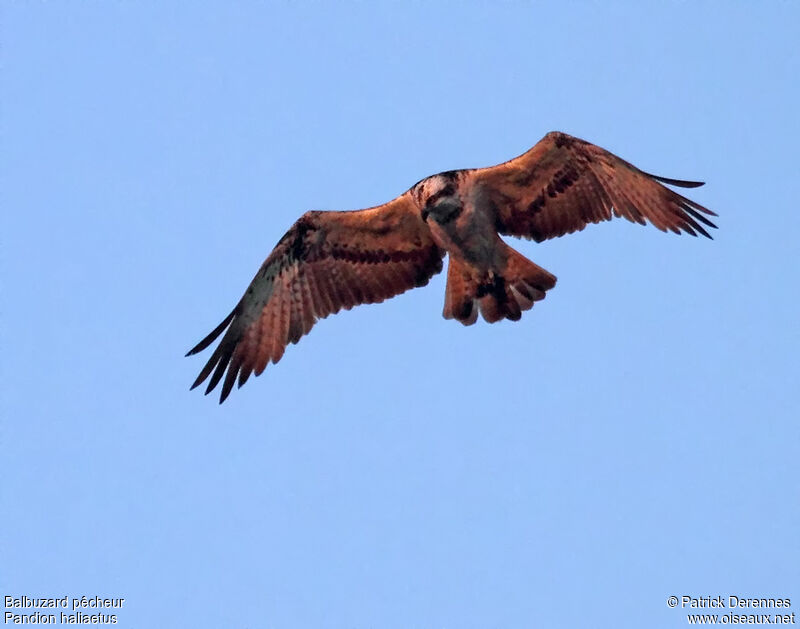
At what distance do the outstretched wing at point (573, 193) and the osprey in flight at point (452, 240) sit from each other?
0.01 metres

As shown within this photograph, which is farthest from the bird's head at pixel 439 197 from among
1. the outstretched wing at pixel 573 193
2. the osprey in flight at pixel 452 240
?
the outstretched wing at pixel 573 193

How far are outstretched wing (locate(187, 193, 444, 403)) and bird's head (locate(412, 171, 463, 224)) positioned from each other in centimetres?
67

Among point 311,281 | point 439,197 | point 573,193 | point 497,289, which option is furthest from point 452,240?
point 311,281

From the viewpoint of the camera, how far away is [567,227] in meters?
12.1

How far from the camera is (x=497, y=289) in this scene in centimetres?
1205

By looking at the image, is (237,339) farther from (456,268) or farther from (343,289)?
(456,268)

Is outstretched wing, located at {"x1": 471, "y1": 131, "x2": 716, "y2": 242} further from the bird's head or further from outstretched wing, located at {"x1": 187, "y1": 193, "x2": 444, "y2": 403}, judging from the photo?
outstretched wing, located at {"x1": 187, "y1": 193, "x2": 444, "y2": 403}

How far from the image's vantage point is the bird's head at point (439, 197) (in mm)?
11602

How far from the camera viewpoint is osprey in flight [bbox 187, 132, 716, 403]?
1171 centimetres

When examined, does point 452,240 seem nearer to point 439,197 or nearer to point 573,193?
point 439,197

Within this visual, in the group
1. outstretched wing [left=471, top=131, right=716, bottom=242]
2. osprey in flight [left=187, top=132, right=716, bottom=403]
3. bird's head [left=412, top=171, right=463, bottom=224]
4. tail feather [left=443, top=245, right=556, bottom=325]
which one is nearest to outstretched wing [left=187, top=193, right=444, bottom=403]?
osprey in flight [left=187, top=132, right=716, bottom=403]

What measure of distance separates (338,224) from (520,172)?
79.6 inches

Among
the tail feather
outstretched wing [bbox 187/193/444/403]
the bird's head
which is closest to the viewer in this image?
the bird's head

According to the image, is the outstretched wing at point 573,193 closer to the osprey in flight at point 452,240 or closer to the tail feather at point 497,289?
the osprey in flight at point 452,240
